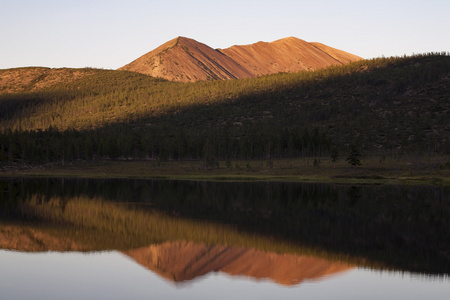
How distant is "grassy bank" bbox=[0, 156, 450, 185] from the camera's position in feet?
347

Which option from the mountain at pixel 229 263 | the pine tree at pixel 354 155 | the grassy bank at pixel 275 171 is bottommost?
the mountain at pixel 229 263

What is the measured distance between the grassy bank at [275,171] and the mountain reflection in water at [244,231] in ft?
120

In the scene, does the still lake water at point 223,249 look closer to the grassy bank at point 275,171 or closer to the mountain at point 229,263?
the mountain at point 229,263

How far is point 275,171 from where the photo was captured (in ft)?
404

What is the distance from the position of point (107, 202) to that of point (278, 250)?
109 ft

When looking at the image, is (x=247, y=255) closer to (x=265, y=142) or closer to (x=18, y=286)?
(x=18, y=286)

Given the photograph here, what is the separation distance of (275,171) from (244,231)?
81.4 m

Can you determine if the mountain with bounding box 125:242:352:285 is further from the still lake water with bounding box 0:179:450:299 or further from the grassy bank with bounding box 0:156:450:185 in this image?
the grassy bank with bounding box 0:156:450:185

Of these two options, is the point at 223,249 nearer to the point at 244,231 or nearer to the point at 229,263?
the point at 229,263

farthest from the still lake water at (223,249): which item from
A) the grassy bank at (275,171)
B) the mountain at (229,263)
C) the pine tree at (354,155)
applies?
the pine tree at (354,155)

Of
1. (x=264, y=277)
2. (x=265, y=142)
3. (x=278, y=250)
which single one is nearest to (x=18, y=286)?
(x=264, y=277)

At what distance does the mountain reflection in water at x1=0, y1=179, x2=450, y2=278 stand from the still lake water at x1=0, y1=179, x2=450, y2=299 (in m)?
0.11

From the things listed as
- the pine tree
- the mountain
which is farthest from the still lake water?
the pine tree

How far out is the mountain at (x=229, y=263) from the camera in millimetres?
28656
